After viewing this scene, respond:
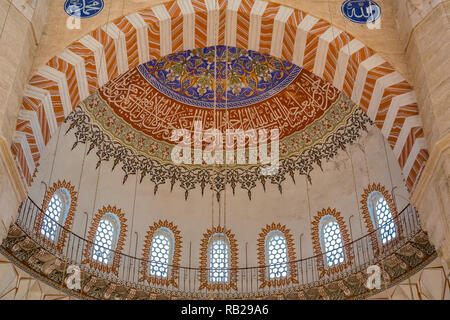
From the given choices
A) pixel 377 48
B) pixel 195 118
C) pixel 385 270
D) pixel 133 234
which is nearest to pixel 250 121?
pixel 195 118

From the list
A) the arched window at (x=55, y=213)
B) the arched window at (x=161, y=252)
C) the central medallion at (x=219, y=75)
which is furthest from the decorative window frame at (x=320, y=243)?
the arched window at (x=55, y=213)

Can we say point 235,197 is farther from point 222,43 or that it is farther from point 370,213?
point 222,43

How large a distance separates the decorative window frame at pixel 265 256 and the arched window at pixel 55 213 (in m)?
3.53

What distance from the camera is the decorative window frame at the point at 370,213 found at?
9.35 metres

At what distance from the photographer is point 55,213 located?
9883mm

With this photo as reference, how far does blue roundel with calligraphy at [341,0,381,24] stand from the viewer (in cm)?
718

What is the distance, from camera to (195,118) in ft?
37.4

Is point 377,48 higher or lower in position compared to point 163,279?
higher

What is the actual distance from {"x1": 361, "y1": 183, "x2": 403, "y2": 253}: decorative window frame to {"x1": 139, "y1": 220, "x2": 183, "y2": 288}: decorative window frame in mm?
3384

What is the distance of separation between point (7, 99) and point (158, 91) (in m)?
5.30

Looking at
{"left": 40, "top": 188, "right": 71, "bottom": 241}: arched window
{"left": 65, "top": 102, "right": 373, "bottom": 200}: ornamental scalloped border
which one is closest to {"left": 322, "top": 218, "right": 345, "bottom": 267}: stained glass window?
{"left": 65, "top": 102, "right": 373, "bottom": 200}: ornamental scalloped border

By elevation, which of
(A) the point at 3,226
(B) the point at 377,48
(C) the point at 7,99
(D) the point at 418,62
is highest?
(B) the point at 377,48

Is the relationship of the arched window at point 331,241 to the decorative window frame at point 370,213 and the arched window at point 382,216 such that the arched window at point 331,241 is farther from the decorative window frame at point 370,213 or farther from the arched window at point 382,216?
the arched window at point 382,216
